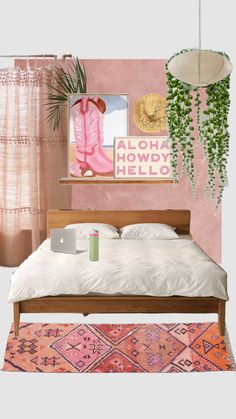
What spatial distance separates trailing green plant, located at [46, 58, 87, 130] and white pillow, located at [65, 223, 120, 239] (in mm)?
1324

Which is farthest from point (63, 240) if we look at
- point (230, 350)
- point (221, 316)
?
point (230, 350)

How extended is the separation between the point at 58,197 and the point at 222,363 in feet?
11.9

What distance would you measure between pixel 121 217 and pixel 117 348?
9.07ft

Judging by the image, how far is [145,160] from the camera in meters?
7.59

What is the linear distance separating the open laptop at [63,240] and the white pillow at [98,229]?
871mm

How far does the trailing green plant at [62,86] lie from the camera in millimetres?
7426

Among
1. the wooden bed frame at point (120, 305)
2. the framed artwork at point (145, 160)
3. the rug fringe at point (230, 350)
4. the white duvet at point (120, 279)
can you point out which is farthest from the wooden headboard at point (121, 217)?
the rug fringe at point (230, 350)

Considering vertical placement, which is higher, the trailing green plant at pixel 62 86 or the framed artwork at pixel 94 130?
the trailing green plant at pixel 62 86

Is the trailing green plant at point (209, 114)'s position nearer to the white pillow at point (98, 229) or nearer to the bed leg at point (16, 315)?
the white pillow at point (98, 229)

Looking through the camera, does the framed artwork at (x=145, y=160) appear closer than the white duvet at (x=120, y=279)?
No

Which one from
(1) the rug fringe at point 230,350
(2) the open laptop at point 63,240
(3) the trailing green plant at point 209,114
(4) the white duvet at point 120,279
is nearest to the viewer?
(1) the rug fringe at point 230,350

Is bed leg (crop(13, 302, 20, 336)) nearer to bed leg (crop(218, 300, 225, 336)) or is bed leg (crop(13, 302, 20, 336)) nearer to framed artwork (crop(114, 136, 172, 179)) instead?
bed leg (crop(218, 300, 225, 336))

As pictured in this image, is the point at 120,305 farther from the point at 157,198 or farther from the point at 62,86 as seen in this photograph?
the point at 62,86

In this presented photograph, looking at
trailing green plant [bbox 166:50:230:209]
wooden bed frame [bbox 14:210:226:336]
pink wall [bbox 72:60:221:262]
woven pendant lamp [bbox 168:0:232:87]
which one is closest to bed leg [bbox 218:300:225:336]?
wooden bed frame [bbox 14:210:226:336]
